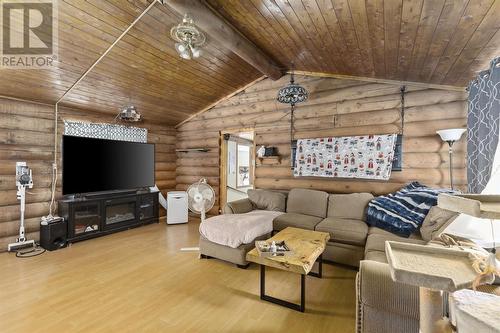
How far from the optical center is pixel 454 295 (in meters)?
0.87

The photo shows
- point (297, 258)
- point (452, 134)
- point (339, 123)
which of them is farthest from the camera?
point (339, 123)

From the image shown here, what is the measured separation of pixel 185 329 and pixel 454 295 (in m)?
1.84

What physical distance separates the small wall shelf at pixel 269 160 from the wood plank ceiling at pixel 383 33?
1.89m

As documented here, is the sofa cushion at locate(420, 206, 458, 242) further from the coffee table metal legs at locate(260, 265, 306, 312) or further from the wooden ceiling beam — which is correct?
the wooden ceiling beam

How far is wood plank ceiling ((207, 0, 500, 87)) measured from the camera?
1.72m

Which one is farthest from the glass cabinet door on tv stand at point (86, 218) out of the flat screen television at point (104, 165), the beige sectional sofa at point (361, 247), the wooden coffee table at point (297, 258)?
the wooden coffee table at point (297, 258)

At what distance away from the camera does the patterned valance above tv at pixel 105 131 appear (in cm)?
414

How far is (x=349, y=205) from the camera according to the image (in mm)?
3467

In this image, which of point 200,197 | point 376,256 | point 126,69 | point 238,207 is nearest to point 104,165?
point 126,69

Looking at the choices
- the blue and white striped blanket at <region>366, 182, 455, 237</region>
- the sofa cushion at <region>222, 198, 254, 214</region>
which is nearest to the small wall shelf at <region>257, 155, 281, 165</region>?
the sofa cushion at <region>222, 198, 254, 214</region>

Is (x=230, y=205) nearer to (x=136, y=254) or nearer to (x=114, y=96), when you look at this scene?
(x=136, y=254)

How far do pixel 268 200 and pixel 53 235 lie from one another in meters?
3.42

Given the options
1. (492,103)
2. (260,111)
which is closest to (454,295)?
(492,103)

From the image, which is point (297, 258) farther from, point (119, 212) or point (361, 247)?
point (119, 212)
